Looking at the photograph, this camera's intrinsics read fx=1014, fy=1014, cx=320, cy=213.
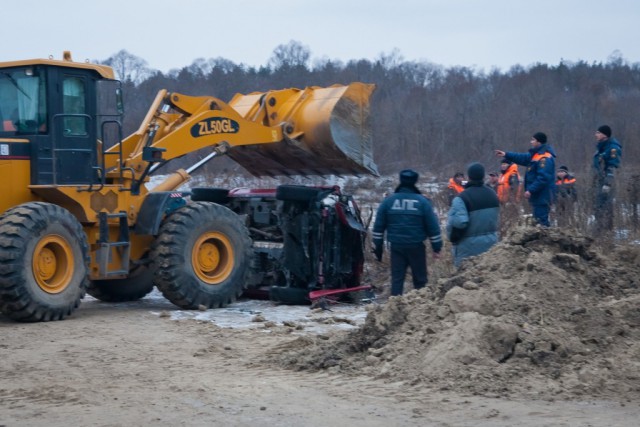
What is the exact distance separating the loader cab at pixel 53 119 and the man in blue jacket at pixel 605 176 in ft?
22.3

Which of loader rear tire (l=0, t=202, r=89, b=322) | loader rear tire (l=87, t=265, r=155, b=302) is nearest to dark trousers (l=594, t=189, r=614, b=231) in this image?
loader rear tire (l=87, t=265, r=155, b=302)

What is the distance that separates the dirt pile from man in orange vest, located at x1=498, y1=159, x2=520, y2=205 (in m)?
4.96

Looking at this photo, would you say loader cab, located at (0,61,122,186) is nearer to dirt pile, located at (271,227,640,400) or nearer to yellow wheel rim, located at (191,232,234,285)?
yellow wheel rim, located at (191,232,234,285)

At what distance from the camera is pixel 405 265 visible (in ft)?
38.4

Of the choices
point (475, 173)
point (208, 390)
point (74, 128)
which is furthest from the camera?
point (74, 128)

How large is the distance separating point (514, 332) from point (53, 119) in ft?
21.0

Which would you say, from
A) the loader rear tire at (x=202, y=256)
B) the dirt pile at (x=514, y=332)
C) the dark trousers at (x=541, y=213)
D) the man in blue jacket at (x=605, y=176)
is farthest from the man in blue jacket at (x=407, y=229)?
the man in blue jacket at (x=605, y=176)

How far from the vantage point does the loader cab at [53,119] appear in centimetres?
1202

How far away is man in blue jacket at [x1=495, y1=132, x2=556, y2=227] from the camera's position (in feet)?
44.9

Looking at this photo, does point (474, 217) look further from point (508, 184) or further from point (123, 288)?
point (508, 184)

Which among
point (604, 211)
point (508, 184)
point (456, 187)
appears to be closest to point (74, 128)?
point (604, 211)

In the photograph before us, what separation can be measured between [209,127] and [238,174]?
12.8 m

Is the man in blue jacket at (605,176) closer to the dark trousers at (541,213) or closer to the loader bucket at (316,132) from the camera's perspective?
the dark trousers at (541,213)

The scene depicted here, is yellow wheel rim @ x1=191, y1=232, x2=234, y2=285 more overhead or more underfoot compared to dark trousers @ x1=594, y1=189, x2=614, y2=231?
more underfoot
